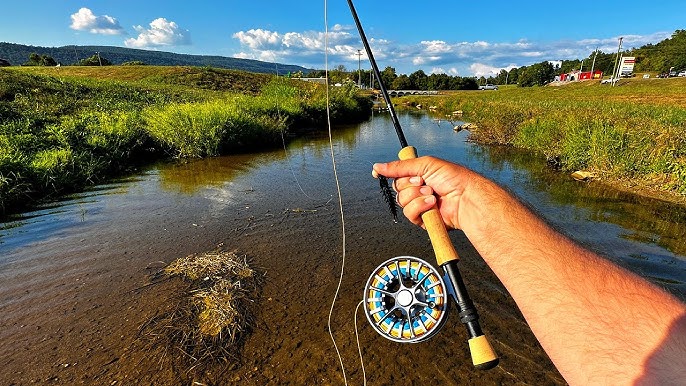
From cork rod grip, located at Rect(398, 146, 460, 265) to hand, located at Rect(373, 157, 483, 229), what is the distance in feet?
0.17

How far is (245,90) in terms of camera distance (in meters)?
45.8

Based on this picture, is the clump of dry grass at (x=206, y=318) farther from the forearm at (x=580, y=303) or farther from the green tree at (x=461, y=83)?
the green tree at (x=461, y=83)

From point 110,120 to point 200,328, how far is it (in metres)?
14.0

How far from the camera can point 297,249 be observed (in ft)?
23.6

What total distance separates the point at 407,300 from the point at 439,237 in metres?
0.64

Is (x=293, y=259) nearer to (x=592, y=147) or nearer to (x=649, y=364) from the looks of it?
(x=649, y=364)

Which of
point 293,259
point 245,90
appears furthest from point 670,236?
point 245,90

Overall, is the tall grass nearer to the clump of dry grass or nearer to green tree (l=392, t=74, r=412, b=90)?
the clump of dry grass

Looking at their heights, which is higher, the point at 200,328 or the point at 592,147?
the point at 592,147

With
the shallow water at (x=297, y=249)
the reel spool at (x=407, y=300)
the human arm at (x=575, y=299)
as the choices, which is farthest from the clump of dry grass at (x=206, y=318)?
the human arm at (x=575, y=299)

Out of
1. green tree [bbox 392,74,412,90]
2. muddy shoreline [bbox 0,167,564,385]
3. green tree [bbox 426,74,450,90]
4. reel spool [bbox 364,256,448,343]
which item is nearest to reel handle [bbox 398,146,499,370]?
reel spool [bbox 364,256,448,343]

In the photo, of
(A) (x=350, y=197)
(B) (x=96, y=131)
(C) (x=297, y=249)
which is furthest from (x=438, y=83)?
(C) (x=297, y=249)

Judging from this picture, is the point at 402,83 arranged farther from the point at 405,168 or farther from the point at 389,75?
the point at 405,168

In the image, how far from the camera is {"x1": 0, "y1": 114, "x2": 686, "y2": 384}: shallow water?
4.36 m
